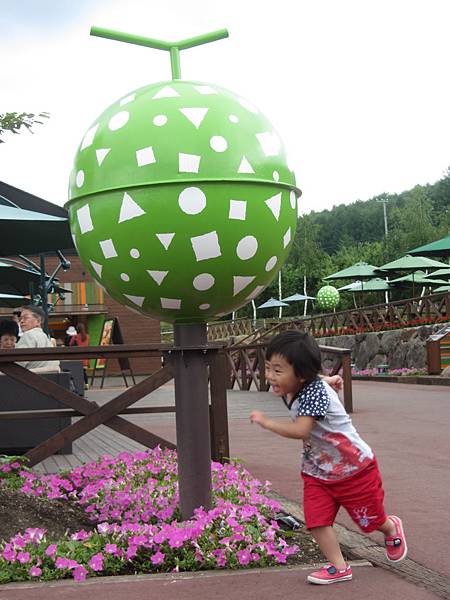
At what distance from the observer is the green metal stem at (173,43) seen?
418cm

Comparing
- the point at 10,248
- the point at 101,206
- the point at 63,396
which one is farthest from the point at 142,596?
the point at 10,248

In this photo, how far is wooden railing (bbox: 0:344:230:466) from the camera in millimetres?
5195

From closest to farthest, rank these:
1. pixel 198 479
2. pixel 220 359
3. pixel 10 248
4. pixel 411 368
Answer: pixel 198 479 → pixel 220 359 → pixel 10 248 → pixel 411 368

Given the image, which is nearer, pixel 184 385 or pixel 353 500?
pixel 353 500

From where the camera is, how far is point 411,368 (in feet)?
78.0

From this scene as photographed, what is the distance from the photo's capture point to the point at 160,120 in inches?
149

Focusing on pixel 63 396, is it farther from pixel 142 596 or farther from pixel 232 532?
pixel 142 596

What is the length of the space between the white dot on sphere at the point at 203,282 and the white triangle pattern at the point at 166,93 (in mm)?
878

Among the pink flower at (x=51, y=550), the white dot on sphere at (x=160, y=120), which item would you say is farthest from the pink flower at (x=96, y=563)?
the white dot on sphere at (x=160, y=120)

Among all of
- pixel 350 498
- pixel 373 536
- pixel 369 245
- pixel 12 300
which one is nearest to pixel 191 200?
pixel 350 498

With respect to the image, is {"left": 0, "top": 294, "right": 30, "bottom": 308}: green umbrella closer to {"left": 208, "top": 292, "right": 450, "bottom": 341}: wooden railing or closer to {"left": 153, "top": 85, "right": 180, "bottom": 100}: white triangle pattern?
{"left": 208, "top": 292, "right": 450, "bottom": 341}: wooden railing

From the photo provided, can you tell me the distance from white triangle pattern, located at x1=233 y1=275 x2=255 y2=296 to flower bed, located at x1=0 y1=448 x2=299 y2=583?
3.64 feet

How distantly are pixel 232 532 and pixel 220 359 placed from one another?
207cm

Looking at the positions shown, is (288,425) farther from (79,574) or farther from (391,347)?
(391,347)
